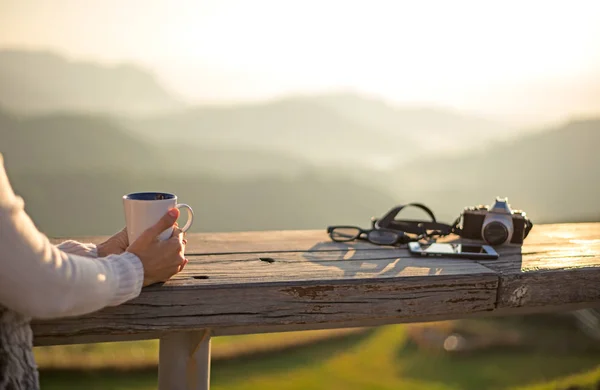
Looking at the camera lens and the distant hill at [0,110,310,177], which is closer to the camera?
the camera lens

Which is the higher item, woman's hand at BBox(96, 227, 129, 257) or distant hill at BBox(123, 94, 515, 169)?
distant hill at BBox(123, 94, 515, 169)

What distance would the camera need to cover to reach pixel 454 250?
1.46m

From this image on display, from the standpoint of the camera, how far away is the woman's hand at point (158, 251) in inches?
42.3

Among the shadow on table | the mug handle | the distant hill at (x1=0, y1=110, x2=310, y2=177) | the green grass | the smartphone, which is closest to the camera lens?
the mug handle

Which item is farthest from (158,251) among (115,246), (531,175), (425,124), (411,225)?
(531,175)

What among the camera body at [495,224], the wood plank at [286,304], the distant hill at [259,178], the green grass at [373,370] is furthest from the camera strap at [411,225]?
the green grass at [373,370]

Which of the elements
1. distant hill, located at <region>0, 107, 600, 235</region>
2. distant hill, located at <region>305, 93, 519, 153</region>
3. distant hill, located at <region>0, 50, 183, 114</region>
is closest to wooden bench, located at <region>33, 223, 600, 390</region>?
distant hill, located at <region>0, 107, 600, 235</region>

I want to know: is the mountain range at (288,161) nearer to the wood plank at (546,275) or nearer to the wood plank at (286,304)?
the wood plank at (546,275)

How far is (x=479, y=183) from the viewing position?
3.22 meters

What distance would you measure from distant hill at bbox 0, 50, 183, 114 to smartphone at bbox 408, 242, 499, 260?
1.94 meters

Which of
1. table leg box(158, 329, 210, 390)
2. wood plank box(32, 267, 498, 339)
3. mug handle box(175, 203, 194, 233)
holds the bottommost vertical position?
table leg box(158, 329, 210, 390)

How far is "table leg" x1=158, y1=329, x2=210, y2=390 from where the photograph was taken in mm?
1308

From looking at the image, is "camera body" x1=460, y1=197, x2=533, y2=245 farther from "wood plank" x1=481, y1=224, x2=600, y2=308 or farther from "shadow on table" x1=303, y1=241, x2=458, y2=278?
"shadow on table" x1=303, y1=241, x2=458, y2=278

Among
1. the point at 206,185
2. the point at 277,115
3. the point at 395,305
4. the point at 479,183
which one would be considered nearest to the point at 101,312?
the point at 395,305
